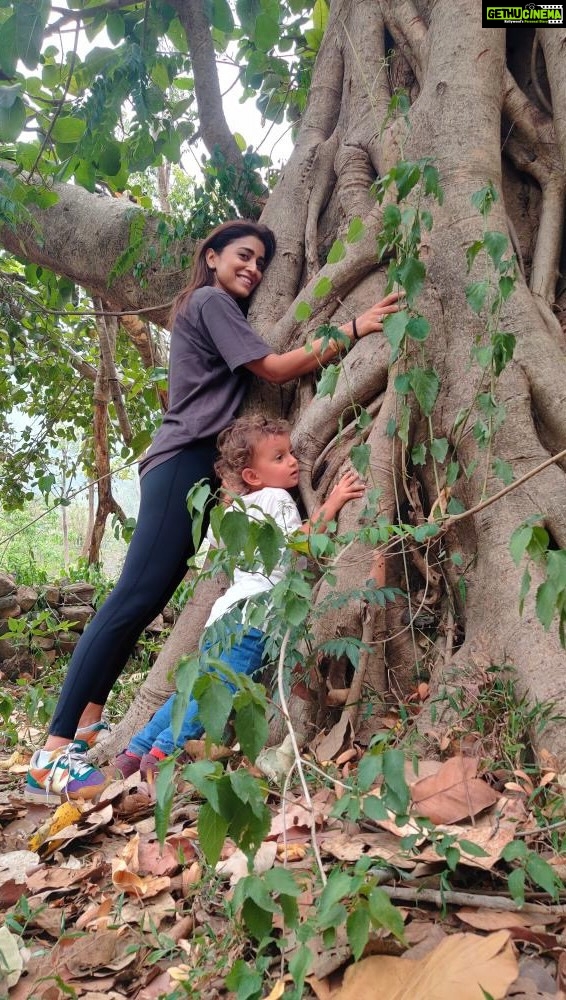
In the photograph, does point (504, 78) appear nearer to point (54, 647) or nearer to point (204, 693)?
point (204, 693)

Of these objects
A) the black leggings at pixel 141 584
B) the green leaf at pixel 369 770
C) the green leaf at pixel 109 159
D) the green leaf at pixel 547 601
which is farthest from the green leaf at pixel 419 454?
the green leaf at pixel 109 159

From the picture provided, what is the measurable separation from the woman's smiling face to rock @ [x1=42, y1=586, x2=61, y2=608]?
3.26 metres

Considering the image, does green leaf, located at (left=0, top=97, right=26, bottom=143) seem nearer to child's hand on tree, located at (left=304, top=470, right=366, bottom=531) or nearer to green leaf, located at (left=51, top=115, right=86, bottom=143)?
green leaf, located at (left=51, top=115, right=86, bottom=143)

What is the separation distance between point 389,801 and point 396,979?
0.74ft

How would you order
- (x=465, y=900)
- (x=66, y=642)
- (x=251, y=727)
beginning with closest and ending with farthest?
(x=251, y=727) < (x=465, y=900) < (x=66, y=642)

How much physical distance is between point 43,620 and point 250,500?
300 centimetres

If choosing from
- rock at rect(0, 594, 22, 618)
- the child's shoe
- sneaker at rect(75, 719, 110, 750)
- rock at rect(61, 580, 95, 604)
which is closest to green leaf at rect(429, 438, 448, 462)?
the child's shoe

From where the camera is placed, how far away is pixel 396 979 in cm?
101

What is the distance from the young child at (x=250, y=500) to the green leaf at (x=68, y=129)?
6.73 ft

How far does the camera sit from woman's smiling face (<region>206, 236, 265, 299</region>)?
284 centimetres

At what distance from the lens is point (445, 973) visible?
0.99 m

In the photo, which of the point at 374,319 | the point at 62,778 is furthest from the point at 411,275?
the point at 62,778

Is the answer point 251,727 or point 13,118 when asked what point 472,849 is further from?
point 13,118

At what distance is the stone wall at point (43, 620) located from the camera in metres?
4.75
